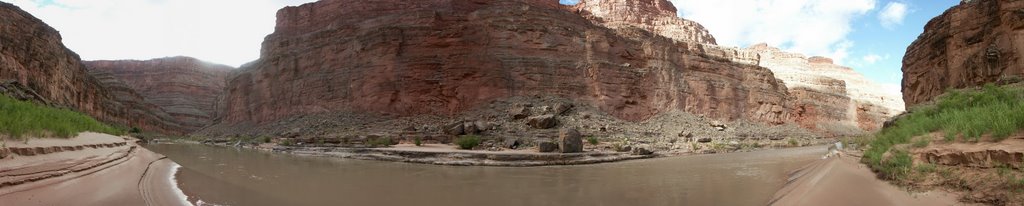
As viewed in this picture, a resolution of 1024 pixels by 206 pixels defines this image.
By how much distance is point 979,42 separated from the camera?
77.3 feet

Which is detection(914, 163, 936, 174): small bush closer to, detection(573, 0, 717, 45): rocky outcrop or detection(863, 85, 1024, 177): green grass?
detection(863, 85, 1024, 177): green grass

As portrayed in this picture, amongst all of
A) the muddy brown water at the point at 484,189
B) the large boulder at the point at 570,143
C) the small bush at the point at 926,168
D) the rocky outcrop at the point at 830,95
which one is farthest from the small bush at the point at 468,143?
the rocky outcrop at the point at 830,95

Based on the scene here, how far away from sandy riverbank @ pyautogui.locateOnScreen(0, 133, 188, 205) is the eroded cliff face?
31374mm

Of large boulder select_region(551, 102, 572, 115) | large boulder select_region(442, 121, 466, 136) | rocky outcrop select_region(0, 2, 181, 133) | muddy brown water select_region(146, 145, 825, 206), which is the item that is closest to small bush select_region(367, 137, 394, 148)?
large boulder select_region(442, 121, 466, 136)

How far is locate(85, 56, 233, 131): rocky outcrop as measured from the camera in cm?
10362

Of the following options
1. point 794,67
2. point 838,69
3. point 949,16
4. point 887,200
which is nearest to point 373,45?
point 949,16

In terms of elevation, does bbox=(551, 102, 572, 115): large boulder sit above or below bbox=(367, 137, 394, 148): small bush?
above

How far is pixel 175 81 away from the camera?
110 m

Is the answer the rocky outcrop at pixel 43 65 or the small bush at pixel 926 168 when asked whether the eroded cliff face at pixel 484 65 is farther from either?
the small bush at pixel 926 168

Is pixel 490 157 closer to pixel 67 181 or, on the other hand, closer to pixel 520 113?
pixel 67 181

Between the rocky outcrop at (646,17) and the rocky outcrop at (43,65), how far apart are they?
6866 centimetres

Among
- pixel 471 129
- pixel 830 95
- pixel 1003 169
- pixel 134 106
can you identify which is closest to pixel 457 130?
pixel 471 129

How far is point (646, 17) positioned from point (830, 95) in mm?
32957

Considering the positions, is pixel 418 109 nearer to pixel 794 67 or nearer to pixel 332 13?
pixel 332 13
